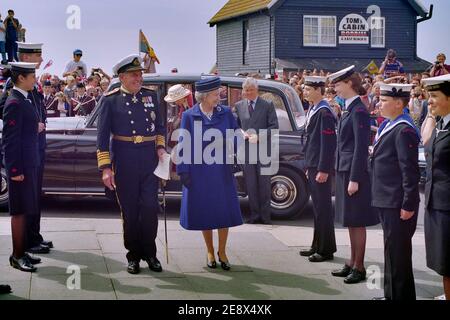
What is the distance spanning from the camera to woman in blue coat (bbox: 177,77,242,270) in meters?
6.14

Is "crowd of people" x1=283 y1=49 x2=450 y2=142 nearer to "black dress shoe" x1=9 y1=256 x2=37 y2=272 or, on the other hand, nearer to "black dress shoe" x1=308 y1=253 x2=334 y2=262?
"black dress shoe" x1=308 y1=253 x2=334 y2=262

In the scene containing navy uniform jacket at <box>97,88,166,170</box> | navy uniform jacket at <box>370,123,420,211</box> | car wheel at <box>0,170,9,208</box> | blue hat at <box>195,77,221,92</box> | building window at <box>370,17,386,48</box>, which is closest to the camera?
navy uniform jacket at <box>370,123,420,211</box>

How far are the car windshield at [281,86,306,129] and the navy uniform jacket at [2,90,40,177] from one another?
372 centimetres

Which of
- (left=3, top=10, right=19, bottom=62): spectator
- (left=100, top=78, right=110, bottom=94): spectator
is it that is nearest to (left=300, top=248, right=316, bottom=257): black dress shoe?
(left=3, top=10, right=19, bottom=62): spectator

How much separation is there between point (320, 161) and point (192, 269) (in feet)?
4.92

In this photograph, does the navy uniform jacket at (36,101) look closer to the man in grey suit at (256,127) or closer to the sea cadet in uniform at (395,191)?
the man in grey suit at (256,127)

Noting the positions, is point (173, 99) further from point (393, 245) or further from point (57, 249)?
point (393, 245)

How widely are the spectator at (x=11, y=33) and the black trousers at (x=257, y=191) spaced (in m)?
2.85

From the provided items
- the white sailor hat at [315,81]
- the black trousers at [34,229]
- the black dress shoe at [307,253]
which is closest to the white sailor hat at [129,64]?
the black trousers at [34,229]

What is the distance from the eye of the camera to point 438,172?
15.3 feet

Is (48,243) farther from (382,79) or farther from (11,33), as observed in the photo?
(382,79)

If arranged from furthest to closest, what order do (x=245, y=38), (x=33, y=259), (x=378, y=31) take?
(x=245, y=38) → (x=378, y=31) → (x=33, y=259)

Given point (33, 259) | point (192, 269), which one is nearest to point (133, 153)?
point (192, 269)
